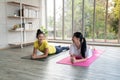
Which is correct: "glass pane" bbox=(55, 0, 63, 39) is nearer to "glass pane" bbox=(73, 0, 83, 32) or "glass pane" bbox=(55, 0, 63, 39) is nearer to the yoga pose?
"glass pane" bbox=(73, 0, 83, 32)

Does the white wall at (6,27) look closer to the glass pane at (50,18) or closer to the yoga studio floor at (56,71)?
the glass pane at (50,18)

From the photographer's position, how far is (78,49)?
354 cm

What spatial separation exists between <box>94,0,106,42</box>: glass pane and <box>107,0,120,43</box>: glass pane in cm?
24

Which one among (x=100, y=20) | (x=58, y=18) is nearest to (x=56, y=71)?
(x=100, y=20)

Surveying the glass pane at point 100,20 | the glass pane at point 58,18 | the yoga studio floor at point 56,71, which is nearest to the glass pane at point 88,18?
the glass pane at point 100,20

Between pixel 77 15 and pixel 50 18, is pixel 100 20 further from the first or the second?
pixel 50 18

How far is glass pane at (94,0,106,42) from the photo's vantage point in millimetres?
6549

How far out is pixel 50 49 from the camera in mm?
4230

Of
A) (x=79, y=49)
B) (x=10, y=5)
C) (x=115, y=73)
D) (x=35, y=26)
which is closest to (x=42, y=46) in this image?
(x=79, y=49)

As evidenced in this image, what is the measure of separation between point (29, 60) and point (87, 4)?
13.4 ft

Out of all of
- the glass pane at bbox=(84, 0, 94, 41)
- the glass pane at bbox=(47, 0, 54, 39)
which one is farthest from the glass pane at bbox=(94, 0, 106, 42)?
the glass pane at bbox=(47, 0, 54, 39)

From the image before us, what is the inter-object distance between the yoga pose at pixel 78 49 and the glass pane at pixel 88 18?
334 cm

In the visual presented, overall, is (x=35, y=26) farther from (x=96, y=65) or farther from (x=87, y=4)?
(x=96, y=65)

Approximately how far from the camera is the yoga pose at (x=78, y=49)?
11.1 feet
